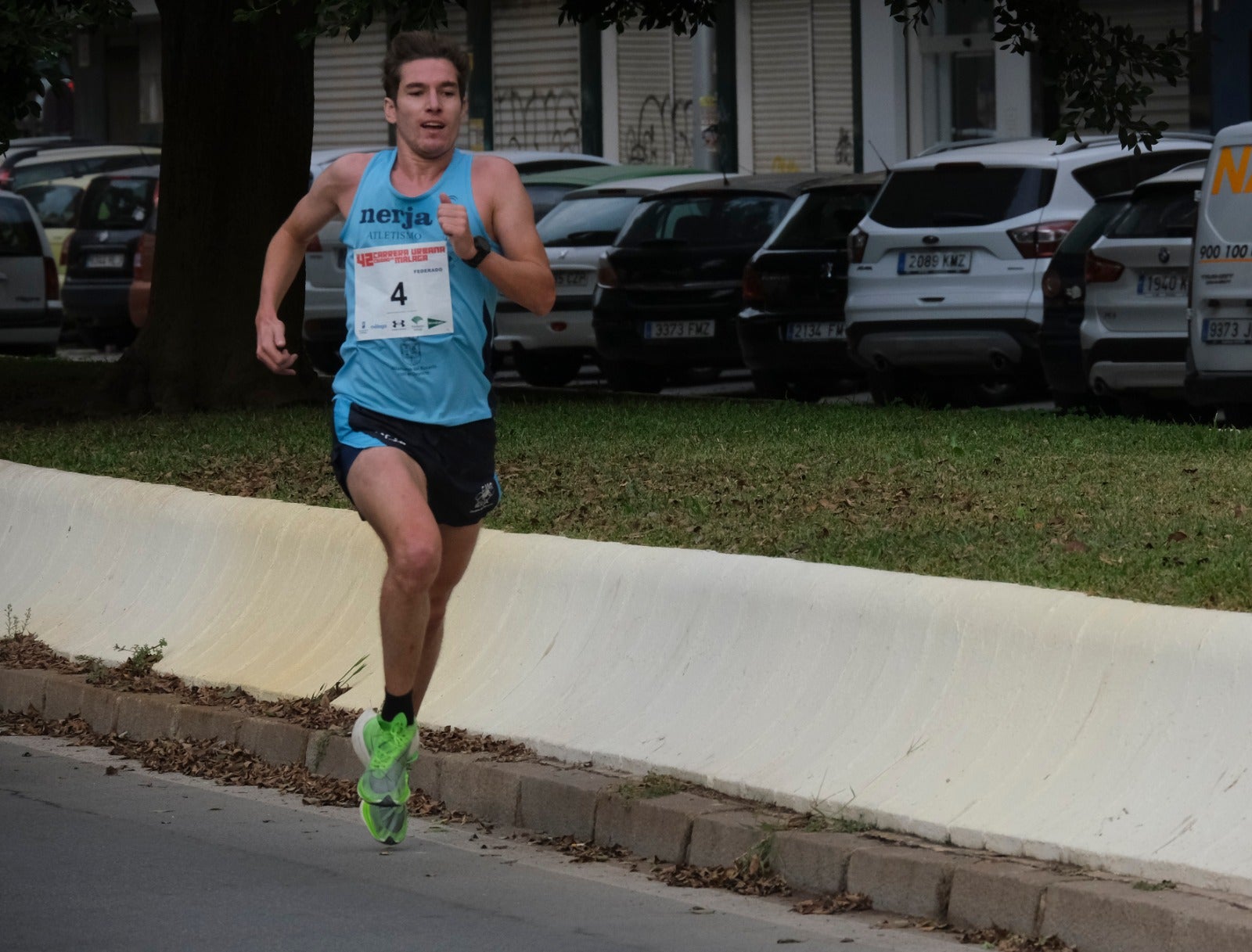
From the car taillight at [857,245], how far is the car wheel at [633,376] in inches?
100

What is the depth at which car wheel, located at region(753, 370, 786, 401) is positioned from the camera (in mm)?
17344

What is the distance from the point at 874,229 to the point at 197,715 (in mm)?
8875

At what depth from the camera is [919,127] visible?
30.8 m

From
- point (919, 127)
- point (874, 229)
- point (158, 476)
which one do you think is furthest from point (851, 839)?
point (919, 127)

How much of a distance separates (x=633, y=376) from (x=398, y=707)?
12.4 meters

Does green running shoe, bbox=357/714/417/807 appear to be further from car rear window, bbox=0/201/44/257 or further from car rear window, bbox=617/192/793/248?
car rear window, bbox=0/201/44/257

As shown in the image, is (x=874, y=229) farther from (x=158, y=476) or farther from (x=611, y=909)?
(x=611, y=909)

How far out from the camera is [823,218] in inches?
683

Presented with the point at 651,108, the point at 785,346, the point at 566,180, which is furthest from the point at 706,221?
the point at 651,108

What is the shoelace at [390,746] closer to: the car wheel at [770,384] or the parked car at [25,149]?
the car wheel at [770,384]

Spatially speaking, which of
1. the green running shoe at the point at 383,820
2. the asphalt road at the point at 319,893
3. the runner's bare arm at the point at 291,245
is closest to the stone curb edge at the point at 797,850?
the asphalt road at the point at 319,893

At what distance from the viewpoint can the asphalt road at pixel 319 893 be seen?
18.5 feet

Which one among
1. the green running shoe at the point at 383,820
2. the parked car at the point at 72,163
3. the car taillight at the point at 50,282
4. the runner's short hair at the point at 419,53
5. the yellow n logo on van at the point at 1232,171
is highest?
the parked car at the point at 72,163

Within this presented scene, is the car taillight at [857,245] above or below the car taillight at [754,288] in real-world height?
above
